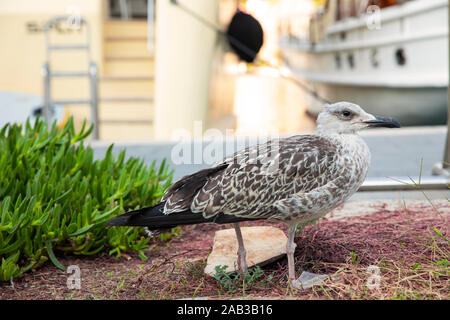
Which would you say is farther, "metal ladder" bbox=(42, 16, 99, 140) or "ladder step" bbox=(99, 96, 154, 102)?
"ladder step" bbox=(99, 96, 154, 102)

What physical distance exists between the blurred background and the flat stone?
2994mm

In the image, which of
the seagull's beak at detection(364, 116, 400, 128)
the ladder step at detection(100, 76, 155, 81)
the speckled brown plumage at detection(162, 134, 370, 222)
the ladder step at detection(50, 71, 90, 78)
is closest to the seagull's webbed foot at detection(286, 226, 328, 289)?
the speckled brown plumage at detection(162, 134, 370, 222)

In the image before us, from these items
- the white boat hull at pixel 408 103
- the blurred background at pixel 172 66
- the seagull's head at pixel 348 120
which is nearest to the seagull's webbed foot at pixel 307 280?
the seagull's head at pixel 348 120

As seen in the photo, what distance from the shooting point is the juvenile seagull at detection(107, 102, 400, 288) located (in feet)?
10.5

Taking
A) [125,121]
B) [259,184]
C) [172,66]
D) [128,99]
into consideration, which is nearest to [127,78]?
[128,99]

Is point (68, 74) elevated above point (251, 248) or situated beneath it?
elevated above

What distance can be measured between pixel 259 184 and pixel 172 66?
6.92 m

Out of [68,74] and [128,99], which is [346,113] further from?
[68,74]

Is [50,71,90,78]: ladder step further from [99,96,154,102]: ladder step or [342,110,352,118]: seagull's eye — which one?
[342,110,352,118]: seagull's eye

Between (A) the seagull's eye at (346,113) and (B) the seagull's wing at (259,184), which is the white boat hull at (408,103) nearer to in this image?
(A) the seagull's eye at (346,113)

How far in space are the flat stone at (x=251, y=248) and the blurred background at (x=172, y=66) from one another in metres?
2.99

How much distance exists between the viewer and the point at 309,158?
10.6 feet

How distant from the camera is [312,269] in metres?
3.52

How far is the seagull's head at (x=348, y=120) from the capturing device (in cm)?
335
